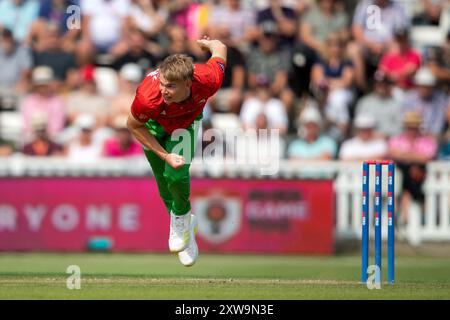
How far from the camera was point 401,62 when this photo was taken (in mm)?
17812

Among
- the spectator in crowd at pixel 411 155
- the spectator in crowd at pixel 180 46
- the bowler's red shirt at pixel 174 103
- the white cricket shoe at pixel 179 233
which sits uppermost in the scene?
the spectator in crowd at pixel 180 46

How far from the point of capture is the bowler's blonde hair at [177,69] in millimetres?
10023

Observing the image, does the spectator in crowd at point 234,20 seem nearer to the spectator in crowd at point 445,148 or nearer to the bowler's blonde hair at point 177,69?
the spectator in crowd at point 445,148

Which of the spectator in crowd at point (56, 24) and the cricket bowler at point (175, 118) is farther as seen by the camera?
the spectator in crowd at point (56, 24)

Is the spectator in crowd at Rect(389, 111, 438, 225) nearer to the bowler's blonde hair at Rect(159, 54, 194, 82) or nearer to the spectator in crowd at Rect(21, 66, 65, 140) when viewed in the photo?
the spectator in crowd at Rect(21, 66, 65, 140)

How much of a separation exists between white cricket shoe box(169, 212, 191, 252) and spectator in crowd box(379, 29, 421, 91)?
7255 millimetres

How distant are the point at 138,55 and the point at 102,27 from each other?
0.80 metres

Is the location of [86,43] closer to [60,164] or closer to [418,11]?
[60,164]

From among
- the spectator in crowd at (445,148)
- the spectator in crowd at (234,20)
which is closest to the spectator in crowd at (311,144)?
the spectator in crowd at (445,148)

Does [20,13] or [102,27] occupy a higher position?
[20,13]

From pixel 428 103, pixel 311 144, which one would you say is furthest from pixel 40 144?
pixel 428 103

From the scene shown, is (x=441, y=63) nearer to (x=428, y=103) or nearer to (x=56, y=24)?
(x=428, y=103)

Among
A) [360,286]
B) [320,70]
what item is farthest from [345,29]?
[360,286]

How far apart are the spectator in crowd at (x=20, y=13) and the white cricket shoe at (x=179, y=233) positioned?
329 inches
